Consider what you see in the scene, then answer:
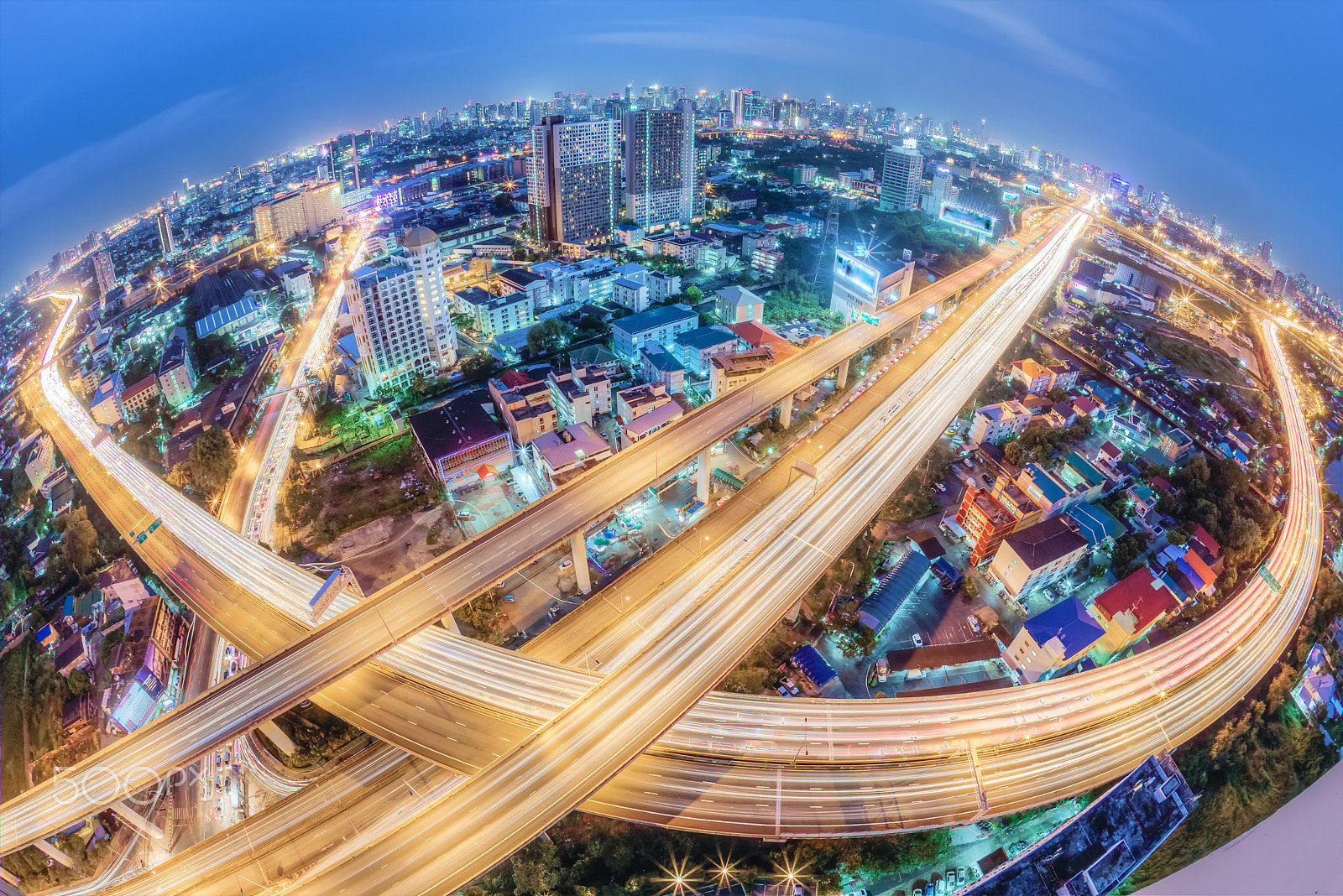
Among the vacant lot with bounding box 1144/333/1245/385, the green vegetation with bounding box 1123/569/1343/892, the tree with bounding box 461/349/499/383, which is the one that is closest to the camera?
the green vegetation with bounding box 1123/569/1343/892

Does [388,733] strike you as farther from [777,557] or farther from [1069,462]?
[1069,462]

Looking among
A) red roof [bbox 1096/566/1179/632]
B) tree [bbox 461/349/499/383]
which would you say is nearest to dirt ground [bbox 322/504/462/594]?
tree [bbox 461/349/499/383]

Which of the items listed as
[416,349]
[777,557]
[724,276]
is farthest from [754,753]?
[724,276]

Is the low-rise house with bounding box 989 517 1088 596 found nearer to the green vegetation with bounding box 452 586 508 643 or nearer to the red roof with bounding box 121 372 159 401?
the green vegetation with bounding box 452 586 508 643

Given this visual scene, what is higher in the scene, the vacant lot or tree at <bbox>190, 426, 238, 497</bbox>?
the vacant lot

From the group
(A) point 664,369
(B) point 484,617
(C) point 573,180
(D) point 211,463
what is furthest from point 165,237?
(B) point 484,617

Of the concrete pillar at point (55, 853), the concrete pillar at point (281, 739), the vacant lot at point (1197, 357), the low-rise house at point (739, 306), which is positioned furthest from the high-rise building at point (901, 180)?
the concrete pillar at point (55, 853)

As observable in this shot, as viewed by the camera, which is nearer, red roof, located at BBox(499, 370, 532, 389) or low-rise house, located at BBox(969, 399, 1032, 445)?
low-rise house, located at BBox(969, 399, 1032, 445)
